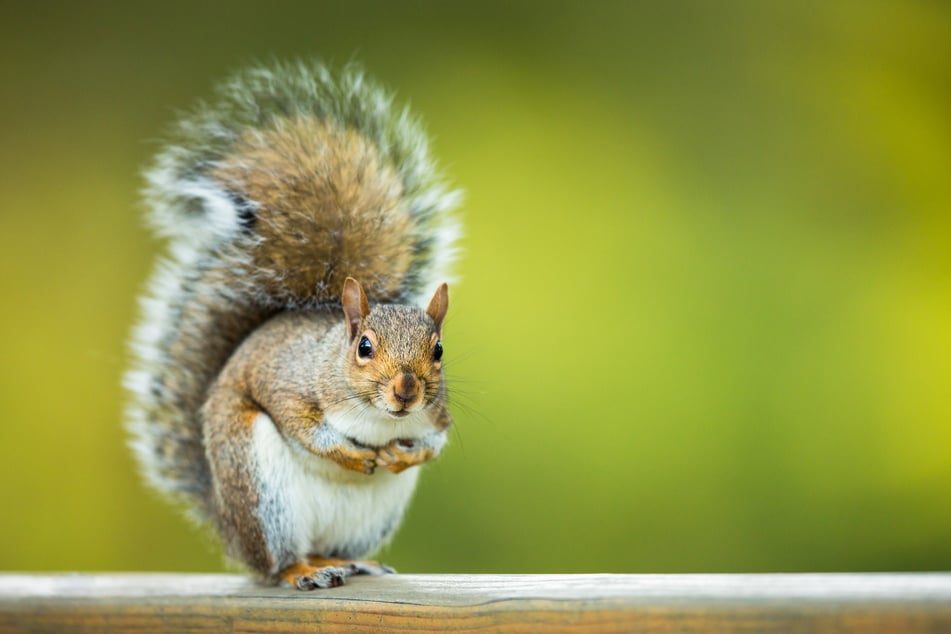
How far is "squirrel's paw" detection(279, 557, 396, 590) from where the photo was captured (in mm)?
1218

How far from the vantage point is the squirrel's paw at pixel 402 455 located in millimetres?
1163

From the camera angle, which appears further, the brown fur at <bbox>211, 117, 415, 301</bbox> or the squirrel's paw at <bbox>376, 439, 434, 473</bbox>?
the brown fur at <bbox>211, 117, 415, 301</bbox>

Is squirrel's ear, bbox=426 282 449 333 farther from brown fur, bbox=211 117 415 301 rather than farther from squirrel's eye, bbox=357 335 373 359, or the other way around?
brown fur, bbox=211 117 415 301

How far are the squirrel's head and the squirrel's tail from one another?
0.19m

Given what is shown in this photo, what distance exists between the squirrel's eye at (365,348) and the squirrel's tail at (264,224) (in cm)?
21

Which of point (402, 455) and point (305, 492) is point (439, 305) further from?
point (305, 492)

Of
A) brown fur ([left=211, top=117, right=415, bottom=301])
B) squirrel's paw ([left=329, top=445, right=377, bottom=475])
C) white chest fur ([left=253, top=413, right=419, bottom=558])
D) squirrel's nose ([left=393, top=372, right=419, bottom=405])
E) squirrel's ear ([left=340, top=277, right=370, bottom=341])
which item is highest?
brown fur ([left=211, top=117, right=415, bottom=301])

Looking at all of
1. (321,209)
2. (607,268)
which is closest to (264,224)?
(321,209)

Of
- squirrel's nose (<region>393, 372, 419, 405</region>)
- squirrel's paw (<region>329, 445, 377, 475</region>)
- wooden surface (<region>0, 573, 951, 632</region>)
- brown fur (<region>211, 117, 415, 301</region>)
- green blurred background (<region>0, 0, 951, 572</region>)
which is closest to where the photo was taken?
wooden surface (<region>0, 573, 951, 632</region>)

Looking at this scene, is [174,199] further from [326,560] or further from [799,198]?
[799,198]

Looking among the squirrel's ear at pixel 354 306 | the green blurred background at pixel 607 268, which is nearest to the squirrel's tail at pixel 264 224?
the squirrel's ear at pixel 354 306

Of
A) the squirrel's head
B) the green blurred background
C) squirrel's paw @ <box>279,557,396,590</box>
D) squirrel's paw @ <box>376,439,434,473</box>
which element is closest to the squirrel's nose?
the squirrel's head

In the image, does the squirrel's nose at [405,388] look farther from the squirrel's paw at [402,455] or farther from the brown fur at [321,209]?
the brown fur at [321,209]

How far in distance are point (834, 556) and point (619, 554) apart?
1.60 feet
